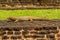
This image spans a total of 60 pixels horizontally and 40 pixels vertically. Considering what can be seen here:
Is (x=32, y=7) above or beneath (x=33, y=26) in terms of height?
beneath

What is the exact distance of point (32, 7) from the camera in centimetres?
1141

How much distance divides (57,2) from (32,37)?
6.94m

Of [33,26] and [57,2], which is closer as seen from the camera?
[33,26]

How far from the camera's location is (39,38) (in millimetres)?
5160

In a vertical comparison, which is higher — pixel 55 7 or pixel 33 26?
pixel 33 26

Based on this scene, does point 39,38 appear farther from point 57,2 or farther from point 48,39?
point 57,2

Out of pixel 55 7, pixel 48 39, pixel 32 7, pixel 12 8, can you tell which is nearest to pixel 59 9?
pixel 55 7

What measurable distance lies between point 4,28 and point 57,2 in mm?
7045

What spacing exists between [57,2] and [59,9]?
0.68m

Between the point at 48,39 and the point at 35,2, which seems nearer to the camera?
the point at 48,39

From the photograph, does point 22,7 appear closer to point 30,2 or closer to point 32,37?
point 30,2

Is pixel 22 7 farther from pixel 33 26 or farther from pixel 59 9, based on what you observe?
pixel 33 26

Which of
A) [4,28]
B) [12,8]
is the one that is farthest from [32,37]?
[12,8]

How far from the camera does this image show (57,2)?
38.9ft
